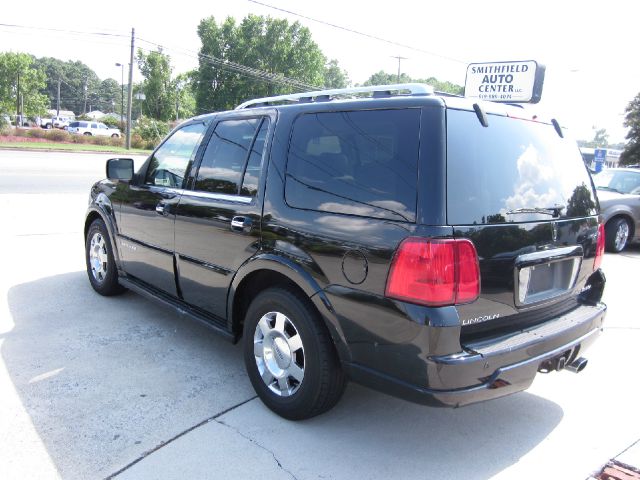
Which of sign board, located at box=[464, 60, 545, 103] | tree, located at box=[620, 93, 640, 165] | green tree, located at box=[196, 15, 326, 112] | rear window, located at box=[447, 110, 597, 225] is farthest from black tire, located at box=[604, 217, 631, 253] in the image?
green tree, located at box=[196, 15, 326, 112]

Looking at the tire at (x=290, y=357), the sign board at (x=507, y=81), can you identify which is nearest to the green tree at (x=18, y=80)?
the sign board at (x=507, y=81)

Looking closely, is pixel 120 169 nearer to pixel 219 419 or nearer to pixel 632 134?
pixel 219 419

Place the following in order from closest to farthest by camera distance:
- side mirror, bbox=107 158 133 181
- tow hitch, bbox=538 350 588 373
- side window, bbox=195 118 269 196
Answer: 1. tow hitch, bbox=538 350 588 373
2. side window, bbox=195 118 269 196
3. side mirror, bbox=107 158 133 181

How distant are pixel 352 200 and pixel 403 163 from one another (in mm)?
333

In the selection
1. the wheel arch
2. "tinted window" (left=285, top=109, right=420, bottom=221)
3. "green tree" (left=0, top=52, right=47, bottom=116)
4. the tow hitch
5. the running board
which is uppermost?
"green tree" (left=0, top=52, right=47, bottom=116)

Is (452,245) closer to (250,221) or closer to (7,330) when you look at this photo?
(250,221)

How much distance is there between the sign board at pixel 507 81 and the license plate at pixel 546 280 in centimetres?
688

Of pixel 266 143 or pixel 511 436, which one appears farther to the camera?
pixel 266 143

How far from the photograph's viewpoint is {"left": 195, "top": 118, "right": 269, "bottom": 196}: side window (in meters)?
3.39

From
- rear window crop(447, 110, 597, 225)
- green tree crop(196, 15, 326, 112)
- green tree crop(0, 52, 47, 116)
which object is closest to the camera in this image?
rear window crop(447, 110, 597, 225)

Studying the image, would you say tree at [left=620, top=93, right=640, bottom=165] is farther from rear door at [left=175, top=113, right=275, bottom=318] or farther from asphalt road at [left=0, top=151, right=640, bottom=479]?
rear door at [left=175, top=113, right=275, bottom=318]

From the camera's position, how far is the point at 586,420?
10.7ft

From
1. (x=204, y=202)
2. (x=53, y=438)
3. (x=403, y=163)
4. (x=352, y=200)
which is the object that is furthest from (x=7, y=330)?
(x=403, y=163)

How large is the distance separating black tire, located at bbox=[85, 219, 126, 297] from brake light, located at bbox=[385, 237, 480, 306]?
3.53 meters
